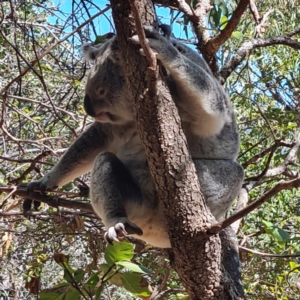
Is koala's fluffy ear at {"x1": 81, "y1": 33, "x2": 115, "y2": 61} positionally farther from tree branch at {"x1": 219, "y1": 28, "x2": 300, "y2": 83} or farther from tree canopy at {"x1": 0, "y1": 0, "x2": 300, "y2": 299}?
tree branch at {"x1": 219, "y1": 28, "x2": 300, "y2": 83}

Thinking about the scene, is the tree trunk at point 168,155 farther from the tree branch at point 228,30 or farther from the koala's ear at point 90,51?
the koala's ear at point 90,51

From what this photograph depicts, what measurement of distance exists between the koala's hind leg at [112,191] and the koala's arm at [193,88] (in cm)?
48

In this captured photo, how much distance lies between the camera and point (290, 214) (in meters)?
5.59

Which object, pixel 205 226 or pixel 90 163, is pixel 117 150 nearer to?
pixel 90 163

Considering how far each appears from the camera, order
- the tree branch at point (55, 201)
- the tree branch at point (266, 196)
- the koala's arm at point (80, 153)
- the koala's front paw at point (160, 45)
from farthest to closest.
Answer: the koala's arm at point (80, 153) → the tree branch at point (55, 201) → the koala's front paw at point (160, 45) → the tree branch at point (266, 196)

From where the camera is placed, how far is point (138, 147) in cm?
313

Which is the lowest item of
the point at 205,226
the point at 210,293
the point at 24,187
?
the point at 210,293

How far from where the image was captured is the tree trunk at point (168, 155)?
2.05 meters

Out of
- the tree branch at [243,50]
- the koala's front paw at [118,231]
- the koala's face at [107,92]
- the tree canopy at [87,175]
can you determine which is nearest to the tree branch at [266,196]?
the tree canopy at [87,175]

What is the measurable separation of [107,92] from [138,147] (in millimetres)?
384

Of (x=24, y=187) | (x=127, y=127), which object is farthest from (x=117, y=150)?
(x=24, y=187)

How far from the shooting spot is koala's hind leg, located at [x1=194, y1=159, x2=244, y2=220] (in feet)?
9.69

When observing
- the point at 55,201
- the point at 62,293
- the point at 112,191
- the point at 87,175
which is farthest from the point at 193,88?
the point at 87,175

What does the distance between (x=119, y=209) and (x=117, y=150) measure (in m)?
0.69
